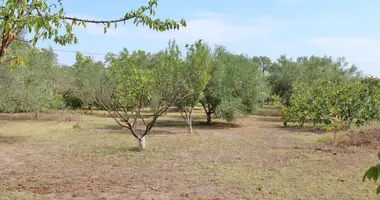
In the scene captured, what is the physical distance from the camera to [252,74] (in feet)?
82.1

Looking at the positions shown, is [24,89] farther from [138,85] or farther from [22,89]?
[138,85]

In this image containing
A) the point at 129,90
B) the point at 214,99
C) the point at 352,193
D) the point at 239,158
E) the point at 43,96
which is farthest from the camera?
the point at 214,99

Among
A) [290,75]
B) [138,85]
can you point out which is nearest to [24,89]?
[138,85]

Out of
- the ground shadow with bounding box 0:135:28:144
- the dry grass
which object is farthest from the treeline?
the dry grass

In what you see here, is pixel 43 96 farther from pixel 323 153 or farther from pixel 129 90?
pixel 323 153

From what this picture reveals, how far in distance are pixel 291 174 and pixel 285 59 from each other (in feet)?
128

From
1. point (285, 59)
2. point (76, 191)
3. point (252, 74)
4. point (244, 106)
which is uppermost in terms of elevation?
point (285, 59)

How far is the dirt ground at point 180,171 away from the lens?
7234mm

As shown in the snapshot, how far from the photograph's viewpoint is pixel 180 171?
31.0 feet

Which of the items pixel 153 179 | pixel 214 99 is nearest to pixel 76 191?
pixel 153 179

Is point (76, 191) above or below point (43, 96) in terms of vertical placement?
below

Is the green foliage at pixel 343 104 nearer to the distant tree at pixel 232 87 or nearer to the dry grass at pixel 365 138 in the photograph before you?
the dry grass at pixel 365 138

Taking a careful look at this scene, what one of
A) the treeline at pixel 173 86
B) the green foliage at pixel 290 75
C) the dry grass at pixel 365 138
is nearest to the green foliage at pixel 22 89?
the treeline at pixel 173 86

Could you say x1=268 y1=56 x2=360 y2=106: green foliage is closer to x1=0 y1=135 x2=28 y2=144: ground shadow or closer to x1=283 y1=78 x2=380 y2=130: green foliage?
x1=283 y1=78 x2=380 y2=130: green foliage
